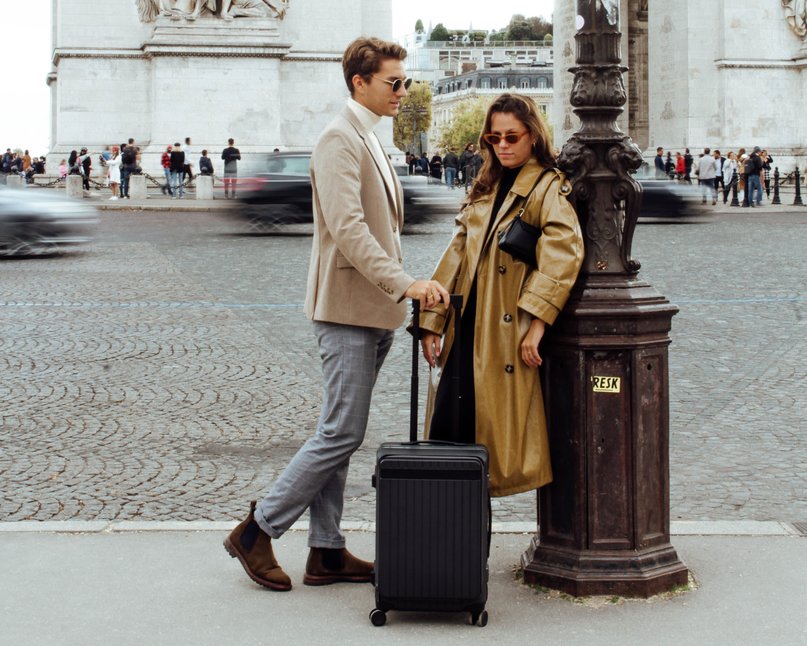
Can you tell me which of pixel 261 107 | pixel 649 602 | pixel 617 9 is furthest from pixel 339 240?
pixel 261 107

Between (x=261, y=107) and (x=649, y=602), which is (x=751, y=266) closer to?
(x=649, y=602)

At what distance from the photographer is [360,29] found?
34562mm

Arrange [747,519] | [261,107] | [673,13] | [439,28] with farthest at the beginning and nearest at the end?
1. [439,28]
2. [673,13]
3. [261,107]
4. [747,519]

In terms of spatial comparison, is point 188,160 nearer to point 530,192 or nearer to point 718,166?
point 718,166

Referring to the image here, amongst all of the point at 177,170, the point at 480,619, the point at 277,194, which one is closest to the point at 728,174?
the point at 177,170

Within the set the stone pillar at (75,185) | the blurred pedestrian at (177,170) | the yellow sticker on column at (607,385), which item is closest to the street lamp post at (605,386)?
the yellow sticker on column at (607,385)

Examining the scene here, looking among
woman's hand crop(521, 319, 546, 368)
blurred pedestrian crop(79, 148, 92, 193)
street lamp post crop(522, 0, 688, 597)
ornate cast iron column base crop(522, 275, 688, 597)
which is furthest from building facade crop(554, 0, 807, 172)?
woman's hand crop(521, 319, 546, 368)

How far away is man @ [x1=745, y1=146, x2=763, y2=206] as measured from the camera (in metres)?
31.2

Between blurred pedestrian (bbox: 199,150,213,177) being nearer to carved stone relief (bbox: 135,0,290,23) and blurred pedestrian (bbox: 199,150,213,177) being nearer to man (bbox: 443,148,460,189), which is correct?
carved stone relief (bbox: 135,0,290,23)

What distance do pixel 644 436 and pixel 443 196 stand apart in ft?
58.0

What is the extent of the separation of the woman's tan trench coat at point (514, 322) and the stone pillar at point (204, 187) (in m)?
27.0

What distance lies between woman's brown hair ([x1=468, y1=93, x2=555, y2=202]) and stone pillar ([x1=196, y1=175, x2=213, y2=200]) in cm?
2690

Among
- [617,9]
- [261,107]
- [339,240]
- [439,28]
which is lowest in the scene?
[339,240]

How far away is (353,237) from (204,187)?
27314 millimetres
